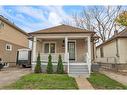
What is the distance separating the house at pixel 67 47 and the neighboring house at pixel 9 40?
5.80 m

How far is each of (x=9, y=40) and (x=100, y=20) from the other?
1957 centimetres

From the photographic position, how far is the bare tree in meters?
35.8

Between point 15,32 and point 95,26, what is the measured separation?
→ 16.9 metres

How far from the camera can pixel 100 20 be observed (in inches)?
1448

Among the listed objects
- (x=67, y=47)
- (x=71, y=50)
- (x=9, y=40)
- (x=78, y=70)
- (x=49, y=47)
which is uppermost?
(x=9, y=40)

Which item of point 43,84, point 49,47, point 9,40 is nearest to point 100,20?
point 9,40

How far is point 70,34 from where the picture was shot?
16812 millimetres

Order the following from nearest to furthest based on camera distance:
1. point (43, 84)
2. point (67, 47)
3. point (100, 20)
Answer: point (43, 84)
point (67, 47)
point (100, 20)

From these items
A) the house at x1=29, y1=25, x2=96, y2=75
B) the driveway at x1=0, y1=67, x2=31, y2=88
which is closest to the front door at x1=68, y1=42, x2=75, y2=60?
the house at x1=29, y1=25, x2=96, y2=75

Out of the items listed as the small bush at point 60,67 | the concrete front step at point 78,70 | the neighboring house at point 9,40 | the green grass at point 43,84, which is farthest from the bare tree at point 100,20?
the green grass at point 43,84

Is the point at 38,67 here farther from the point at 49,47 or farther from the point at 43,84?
the point at 43,84

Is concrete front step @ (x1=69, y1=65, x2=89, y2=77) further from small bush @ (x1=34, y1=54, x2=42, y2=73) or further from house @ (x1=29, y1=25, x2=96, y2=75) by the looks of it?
small bush @ (x1=34, y1=54, x2=42, y2=73)

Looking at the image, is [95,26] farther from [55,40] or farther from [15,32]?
[55,40]
